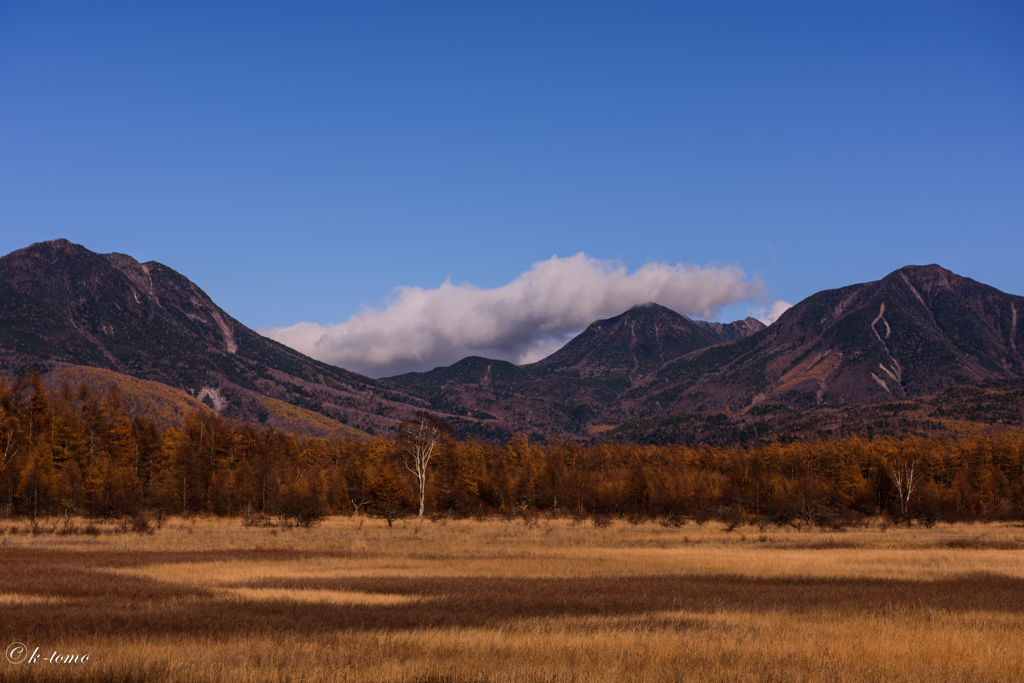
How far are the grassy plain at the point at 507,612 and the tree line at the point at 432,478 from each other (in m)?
29.7

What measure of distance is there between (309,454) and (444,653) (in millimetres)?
120436

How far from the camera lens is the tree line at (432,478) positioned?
253ft

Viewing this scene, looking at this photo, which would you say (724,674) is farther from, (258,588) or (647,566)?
(647,566)

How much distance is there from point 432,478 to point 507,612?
81.6 m

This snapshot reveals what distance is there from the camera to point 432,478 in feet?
338

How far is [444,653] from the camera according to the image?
16.3 meters

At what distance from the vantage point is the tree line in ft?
253

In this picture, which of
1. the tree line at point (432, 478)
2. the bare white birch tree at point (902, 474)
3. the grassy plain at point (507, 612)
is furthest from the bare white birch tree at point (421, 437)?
the bare white birch tree at point (902, 474)
